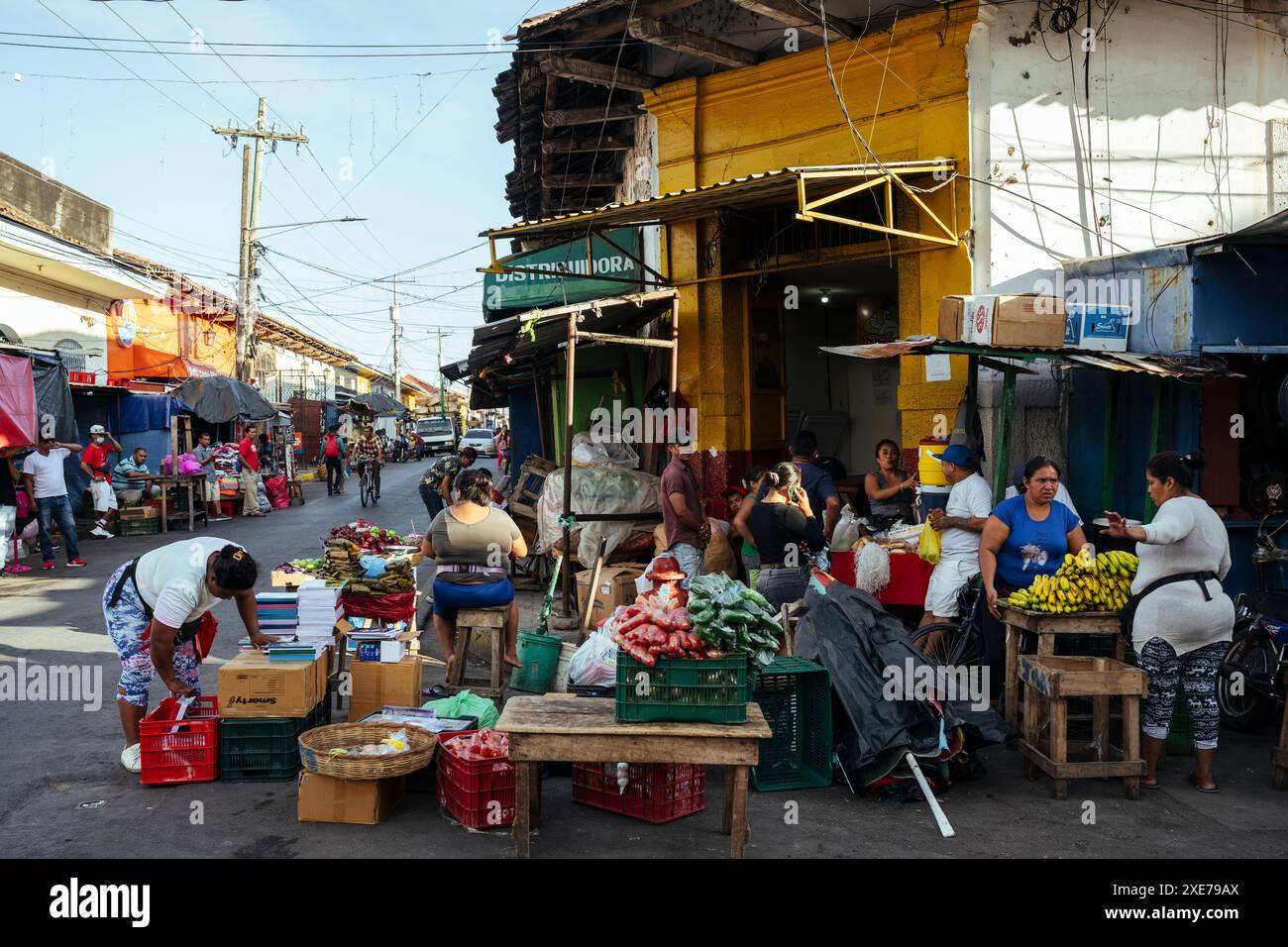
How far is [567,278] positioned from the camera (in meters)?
12.7

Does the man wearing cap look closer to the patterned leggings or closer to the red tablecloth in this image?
the red tablecloth

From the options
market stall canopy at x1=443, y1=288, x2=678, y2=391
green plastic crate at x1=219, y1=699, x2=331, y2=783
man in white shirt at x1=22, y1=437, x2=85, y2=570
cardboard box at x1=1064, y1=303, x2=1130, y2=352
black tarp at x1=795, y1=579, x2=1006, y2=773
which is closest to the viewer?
black tarp at x1=795, y1=579, x2=1006, y2=773

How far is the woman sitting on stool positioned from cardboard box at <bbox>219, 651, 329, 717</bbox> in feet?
5.86

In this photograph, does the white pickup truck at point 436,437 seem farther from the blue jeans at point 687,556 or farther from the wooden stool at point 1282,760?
the wooden stool at point 1282,760

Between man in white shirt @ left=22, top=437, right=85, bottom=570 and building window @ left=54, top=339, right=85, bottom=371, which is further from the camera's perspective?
building window @ left=54, top=339, right=85, bottom=371

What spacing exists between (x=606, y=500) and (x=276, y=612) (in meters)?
4.64

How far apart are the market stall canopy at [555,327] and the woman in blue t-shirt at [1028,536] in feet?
15.2

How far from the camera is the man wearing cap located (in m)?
7.21

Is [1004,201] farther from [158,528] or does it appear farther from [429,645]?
[158,528]

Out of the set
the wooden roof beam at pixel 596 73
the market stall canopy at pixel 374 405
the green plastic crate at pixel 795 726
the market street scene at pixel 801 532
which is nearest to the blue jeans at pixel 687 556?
the market street scene at pixel 801 532

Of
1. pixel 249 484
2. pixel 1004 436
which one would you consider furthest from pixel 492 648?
pixel 249 484

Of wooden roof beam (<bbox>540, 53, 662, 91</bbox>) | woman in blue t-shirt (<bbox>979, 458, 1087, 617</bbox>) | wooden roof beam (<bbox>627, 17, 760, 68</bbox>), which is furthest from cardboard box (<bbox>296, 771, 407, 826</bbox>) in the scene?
wooden roof beam (<bbox>540, 53, 662, 91</bbox>)

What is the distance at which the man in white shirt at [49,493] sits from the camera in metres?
13.9

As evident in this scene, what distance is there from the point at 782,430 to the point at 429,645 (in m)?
4.94
